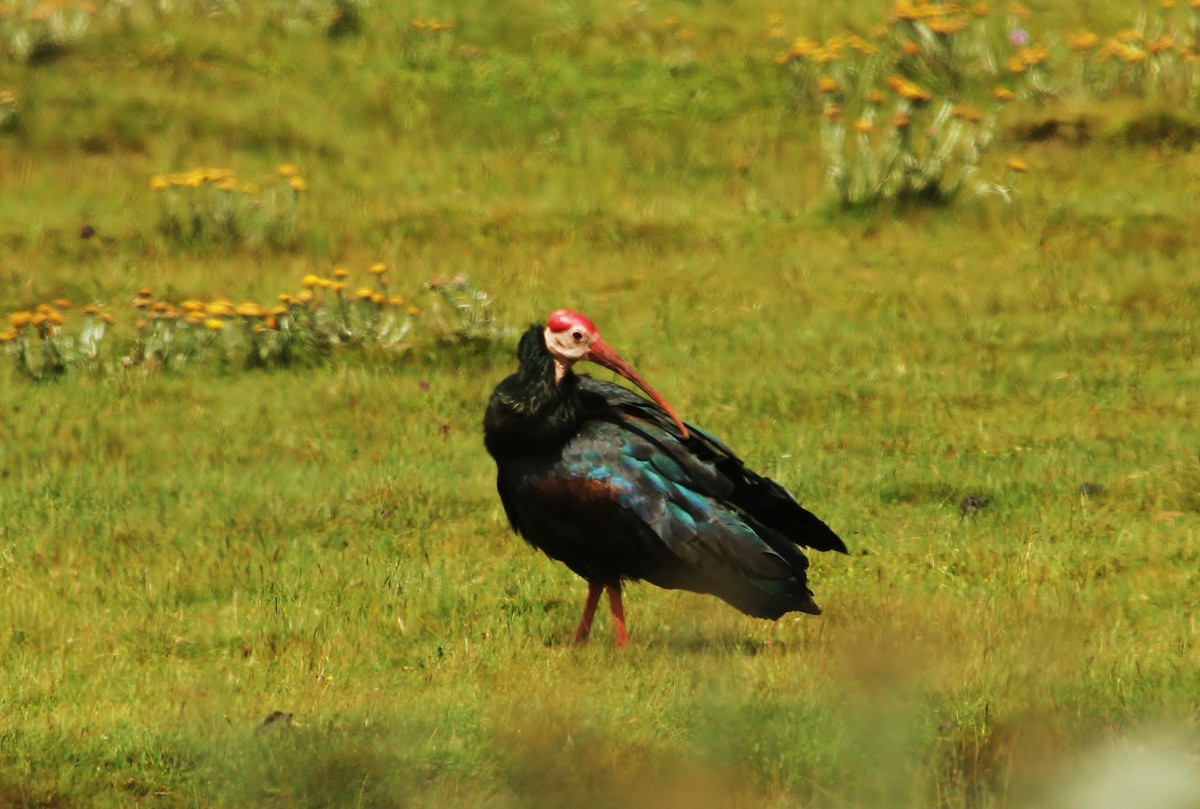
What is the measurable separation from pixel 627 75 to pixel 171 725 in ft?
38.1

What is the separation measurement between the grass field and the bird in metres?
0.32

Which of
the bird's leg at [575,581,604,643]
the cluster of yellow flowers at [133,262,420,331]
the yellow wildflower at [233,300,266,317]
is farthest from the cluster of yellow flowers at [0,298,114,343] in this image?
the bird's leg at [575,581,604,643]

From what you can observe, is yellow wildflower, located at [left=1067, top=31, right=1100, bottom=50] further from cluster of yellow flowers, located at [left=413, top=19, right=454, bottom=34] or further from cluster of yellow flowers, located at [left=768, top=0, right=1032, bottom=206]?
cluster of yellow flowers, located at [left=413, top=19, right=454, bottom=34]

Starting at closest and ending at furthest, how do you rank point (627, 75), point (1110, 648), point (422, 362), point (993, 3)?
1. point (1110, 648)
2. point (422, 362)
3. point (627, 75)
4. point (993, 3)

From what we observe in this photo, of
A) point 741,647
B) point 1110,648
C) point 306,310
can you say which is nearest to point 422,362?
point 306,310

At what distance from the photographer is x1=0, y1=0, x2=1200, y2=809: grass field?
666 centimetres

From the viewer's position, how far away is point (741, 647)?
7.95 m

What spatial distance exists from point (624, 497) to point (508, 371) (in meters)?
4.70

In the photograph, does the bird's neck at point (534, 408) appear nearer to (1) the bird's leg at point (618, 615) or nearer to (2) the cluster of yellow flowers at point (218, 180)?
(1) the bird's leg at point (618, 615)

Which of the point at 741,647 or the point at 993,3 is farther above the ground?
the point at 993,3

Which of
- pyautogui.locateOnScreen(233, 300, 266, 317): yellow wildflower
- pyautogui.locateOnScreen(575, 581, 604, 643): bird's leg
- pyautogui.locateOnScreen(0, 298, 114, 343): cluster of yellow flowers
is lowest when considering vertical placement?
pyautogui.locateOnScreen(0, 298, 114, 343): cluster of yellow flowers

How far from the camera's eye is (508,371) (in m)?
12.4

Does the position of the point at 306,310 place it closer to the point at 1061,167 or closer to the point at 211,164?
the point at 211,164

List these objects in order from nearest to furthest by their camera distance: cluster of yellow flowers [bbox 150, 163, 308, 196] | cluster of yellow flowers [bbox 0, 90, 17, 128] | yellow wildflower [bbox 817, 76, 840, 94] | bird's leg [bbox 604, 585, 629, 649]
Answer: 1. bird's leg [bbox 604, 585, 629, 649]
2. cluster of yellow flowers [bbox 150, 163, 308, 196]
3. yellow wildflower [bbox 817, 76, 840, 94]
4. cluster of yellow flowers [bbox 0, 90, 17, 128]
